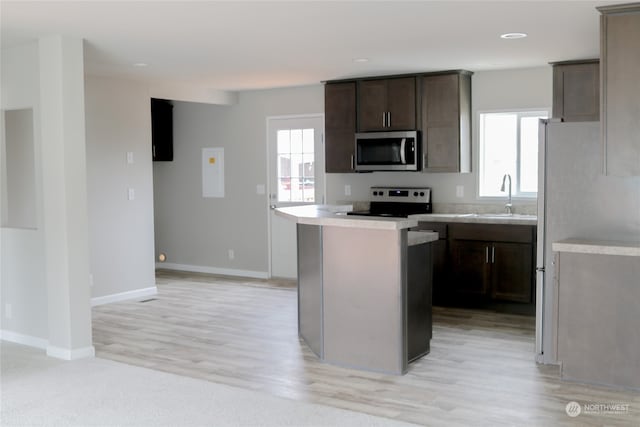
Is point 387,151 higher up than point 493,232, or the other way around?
point 387,151

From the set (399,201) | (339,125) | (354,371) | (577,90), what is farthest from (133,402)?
(577,90)

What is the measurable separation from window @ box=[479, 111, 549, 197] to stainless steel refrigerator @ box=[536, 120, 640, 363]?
6.89 feet

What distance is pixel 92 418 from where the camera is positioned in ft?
11.9

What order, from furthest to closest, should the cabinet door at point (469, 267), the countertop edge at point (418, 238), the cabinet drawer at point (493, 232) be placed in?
the cabinet door at point (469, 267) → the cabinet drawer at point (493, 232) → the countertop edge at point (418, 238)

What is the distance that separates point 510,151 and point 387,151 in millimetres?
1209

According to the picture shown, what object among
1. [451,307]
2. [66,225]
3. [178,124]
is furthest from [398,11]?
[178,124]

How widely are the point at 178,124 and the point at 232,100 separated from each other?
39.2 inches

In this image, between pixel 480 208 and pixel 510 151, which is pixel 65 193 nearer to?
pixel 480 208

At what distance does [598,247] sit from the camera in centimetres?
397

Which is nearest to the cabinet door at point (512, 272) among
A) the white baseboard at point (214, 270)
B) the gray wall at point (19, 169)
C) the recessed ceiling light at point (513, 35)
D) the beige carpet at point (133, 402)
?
the recessed ceiling light at point (513, 35)

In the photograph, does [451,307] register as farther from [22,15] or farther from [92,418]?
[22,15]

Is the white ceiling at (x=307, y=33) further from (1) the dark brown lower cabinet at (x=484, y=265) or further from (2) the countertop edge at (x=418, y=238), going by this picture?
(1) the dark brown lower cabinet at (x=484, y=265)

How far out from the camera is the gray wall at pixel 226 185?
8125 millimetres

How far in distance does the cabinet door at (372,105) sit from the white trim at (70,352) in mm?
3488
